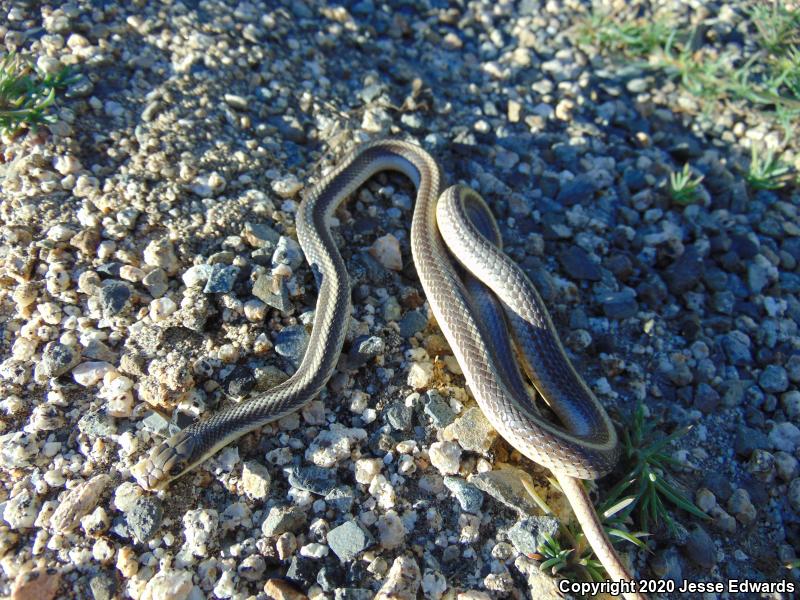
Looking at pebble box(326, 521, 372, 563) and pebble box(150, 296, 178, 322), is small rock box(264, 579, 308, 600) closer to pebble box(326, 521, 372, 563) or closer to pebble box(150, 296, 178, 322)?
pebble box(326, 521, 372, 563)

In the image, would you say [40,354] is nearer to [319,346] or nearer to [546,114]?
[319,346]

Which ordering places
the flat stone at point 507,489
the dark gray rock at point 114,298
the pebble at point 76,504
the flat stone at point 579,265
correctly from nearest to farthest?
the pebble at point 76,504, the flat stone at point 507,489, the dark gray rock at point 114,298, the flat stone at point 579,265

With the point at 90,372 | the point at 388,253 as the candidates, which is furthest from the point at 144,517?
the point at 388,253

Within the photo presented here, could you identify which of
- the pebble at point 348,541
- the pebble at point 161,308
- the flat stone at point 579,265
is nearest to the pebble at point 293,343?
the pebble at point 161,308

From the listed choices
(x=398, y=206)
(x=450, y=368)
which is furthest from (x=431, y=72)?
(x=450, y=368)

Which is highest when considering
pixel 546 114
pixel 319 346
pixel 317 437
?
pixel 546 114

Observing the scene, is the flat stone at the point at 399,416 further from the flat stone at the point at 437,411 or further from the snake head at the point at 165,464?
the snake head at the point at 165,464

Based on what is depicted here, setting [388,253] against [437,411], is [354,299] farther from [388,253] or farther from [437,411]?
[437,411]
